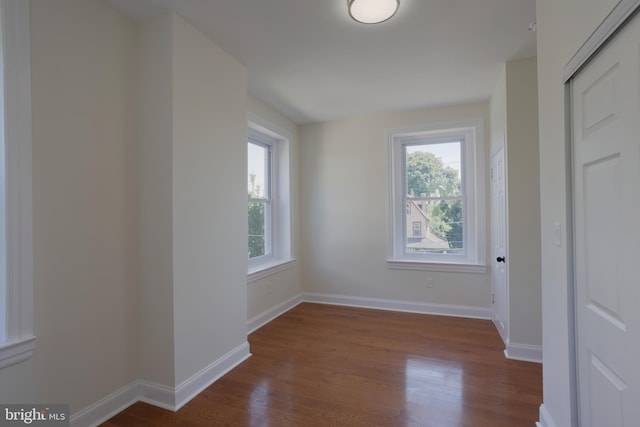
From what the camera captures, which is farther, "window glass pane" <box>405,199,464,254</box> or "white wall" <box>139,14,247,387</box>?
"window glass pane" <box>405,199,464,254</box>

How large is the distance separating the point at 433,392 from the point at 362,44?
2.70 metres

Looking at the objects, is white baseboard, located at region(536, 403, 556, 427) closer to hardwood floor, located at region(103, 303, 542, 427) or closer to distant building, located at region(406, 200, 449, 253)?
hardwood floor, located at region(103, 303, 542, 427)

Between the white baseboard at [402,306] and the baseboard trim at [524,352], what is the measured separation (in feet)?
3.17

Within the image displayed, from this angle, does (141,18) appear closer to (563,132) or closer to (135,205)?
(135,205)

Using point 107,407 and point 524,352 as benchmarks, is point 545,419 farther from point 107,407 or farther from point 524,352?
point 107,407

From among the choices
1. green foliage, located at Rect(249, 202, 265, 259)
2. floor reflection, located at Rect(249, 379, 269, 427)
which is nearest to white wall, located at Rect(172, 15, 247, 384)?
floor reflection, located at Rect(249, 379, 269, 427)

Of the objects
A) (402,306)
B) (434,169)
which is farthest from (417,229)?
(402,306)

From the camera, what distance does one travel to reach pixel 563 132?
139cm

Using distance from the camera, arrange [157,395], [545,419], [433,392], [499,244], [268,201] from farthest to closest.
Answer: [268,201] → [499,244] → [433,392] → [157,395] → [545,419]

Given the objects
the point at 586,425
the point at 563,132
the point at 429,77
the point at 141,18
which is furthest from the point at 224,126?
the point at 586,425

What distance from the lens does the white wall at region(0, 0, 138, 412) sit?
5.14ft

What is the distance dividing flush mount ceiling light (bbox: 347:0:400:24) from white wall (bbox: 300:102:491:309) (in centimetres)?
207

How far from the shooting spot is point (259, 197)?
12.5 ft

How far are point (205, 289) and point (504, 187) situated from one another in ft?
Answer: 9.15
